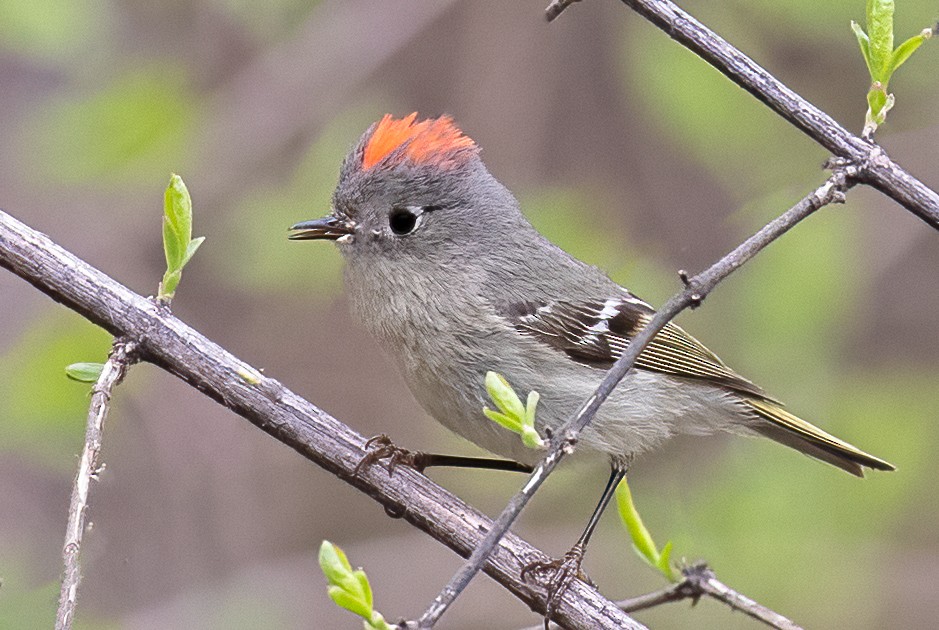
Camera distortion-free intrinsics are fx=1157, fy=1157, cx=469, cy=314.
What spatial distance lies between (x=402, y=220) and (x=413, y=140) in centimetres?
23

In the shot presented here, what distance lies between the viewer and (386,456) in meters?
2.67

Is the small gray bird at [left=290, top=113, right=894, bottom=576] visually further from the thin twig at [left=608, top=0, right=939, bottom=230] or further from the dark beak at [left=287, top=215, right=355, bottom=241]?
the thin twig at [left=608, top=0, right=939, bottom=230]

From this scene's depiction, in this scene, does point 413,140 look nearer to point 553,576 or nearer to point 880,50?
point 553,576

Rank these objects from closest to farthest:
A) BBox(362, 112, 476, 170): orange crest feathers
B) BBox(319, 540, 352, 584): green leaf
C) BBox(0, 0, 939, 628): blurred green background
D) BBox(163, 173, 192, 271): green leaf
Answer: BBox(319, 540, 352, 584): green leaf, BBox(163, 173, 192, 271): green leaf, BBox(362, 112, 476, 170): orange crest feathers, BBox(0, 0, 939, 628): blurred green background

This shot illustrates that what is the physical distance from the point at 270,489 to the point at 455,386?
3.48m

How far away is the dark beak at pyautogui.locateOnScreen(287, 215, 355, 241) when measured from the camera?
312 cm

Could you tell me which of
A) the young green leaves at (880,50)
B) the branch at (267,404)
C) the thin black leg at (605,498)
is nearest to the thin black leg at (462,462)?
the thin black leg at (605,498)

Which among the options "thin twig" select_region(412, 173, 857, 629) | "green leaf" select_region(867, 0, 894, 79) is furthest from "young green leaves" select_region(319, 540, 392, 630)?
"green leaf" select_region(867, 0, 894, 79)

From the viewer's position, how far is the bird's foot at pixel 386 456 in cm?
250

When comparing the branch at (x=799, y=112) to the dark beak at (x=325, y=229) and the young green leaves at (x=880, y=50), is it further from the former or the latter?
the dark beak at (x=325, y=229)

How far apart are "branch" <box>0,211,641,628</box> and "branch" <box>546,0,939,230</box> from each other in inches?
37.7

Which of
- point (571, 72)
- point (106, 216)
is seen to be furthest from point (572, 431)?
point (571, 72)

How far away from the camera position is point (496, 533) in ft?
5.60

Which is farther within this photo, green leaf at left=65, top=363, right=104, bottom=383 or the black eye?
the black eye
